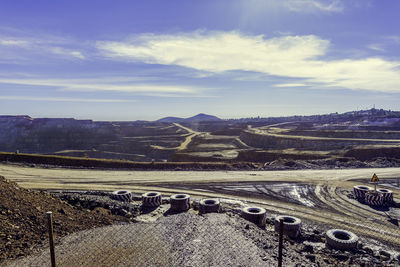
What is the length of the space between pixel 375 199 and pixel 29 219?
20.3 meters

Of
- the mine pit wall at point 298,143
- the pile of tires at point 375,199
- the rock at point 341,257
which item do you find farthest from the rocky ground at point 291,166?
the rock at point 341,257

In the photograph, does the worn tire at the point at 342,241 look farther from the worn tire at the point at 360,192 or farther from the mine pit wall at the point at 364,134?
the mine pit wall at the point at 364,134

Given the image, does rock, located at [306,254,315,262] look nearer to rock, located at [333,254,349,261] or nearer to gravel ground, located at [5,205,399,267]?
gravel ground, located at [5,205,399,267]

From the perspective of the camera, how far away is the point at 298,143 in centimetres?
5797

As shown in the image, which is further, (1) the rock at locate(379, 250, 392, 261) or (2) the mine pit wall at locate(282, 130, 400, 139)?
(2) the mine pit wall at locate(282, 130, 400, 139)

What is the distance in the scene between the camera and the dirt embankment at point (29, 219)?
8.47 metres

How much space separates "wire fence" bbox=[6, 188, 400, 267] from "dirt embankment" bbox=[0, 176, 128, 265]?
615mm

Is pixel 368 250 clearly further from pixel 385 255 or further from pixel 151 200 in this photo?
pixel 151 200

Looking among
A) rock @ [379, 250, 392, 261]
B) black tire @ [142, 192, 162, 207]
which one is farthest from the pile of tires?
black tire @ [142, 192, 162, 207]

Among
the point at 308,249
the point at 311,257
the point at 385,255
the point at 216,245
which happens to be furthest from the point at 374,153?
the point at 216,245

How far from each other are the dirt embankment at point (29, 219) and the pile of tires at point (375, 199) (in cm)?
1651

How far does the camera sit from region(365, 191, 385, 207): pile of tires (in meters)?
17.0

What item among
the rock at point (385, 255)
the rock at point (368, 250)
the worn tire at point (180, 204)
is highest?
the worn tire at point (180, 204)

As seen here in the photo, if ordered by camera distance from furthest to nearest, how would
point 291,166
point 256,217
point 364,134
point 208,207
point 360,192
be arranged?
point 364,134
point 291,166
point 360,192
point 208,207
point 256,217
